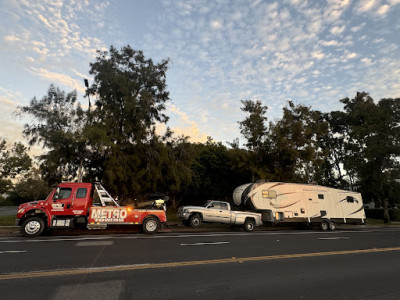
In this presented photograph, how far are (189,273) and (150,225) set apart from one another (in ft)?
27.1

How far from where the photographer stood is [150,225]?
1370 centimetres

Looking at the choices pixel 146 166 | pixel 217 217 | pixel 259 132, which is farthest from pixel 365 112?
pixel 146 166

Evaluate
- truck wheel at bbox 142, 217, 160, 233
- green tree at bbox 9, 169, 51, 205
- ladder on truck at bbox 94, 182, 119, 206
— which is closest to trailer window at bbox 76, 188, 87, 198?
ladder on truck at bbox 94, 182, 119, 206

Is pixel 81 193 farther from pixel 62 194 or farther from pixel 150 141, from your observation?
pixel 150 141

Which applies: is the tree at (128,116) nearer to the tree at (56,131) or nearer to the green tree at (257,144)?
the tree at (56,131)

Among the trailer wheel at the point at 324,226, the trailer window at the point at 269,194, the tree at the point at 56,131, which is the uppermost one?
the tree at the point at 56,131

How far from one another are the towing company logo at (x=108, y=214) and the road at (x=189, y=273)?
3392 millimetres

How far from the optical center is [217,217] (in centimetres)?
1717

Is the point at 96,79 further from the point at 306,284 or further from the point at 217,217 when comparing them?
the point at 306,284

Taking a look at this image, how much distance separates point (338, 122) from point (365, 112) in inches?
365

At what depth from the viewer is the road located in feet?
15.3

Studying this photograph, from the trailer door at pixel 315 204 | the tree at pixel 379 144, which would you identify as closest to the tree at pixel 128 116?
the trailer door at pixel 315 204

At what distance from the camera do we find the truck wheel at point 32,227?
1157 cm

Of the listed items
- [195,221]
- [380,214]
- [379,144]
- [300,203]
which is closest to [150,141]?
[195,221]
